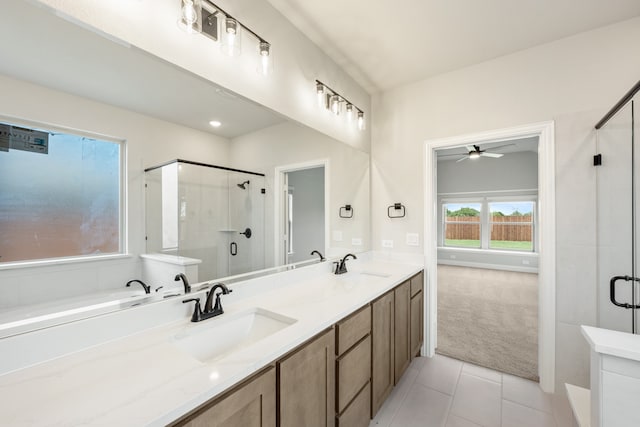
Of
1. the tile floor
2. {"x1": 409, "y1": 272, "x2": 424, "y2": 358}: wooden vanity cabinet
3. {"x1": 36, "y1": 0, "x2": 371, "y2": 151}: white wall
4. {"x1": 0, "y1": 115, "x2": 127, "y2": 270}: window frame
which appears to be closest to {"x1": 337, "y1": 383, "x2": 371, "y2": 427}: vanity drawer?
the tile floor

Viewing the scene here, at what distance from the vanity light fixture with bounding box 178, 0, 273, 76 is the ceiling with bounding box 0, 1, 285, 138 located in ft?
0.70

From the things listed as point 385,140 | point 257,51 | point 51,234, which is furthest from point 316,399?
point 385,140

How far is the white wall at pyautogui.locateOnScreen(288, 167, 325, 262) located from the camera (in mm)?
1975

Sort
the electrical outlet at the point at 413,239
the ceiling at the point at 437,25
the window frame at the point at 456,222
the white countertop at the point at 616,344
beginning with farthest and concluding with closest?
the window frame at the point at 456,222 < the electrical outlet at the point at 413,239 < the ceiling at the point at 437,25 < the white countertop at the point at 616,344

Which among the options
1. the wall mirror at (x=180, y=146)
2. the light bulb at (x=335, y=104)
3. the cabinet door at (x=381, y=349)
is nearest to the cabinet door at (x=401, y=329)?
the cabinet door at (x=381, y=349)

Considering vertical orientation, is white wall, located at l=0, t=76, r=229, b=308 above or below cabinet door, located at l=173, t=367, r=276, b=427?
above

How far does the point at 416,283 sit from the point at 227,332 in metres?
1.75

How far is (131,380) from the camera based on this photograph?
757 millimetres

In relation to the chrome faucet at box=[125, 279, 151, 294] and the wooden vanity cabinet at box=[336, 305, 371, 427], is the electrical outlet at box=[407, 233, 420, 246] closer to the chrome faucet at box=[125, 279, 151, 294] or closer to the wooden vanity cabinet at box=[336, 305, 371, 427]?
the wooden vanity cabinet at box=[336, 305, 371, 427]

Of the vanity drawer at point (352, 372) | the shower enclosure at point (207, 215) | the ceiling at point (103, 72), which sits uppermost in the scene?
the ceiling at point (103, 72)

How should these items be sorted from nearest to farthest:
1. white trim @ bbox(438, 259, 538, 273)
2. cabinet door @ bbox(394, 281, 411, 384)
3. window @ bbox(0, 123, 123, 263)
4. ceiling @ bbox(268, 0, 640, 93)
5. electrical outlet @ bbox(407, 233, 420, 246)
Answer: window @ bbox(0, 123, 123, 263)
ceiling @ bbox(268, 0, 640, 93)
cabinet door @ bbox(394, 281, 411, 384)
electrical outlet @ bbox(407, 233, 420, 246)
white trim @ bbox(438, 259, 538, 273)

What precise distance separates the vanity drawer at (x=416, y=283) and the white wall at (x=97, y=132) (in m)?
1.96

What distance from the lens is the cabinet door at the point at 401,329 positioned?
1965 mm

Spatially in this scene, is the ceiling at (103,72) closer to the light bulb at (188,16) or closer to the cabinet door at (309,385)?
the light bulb at (188,16)
